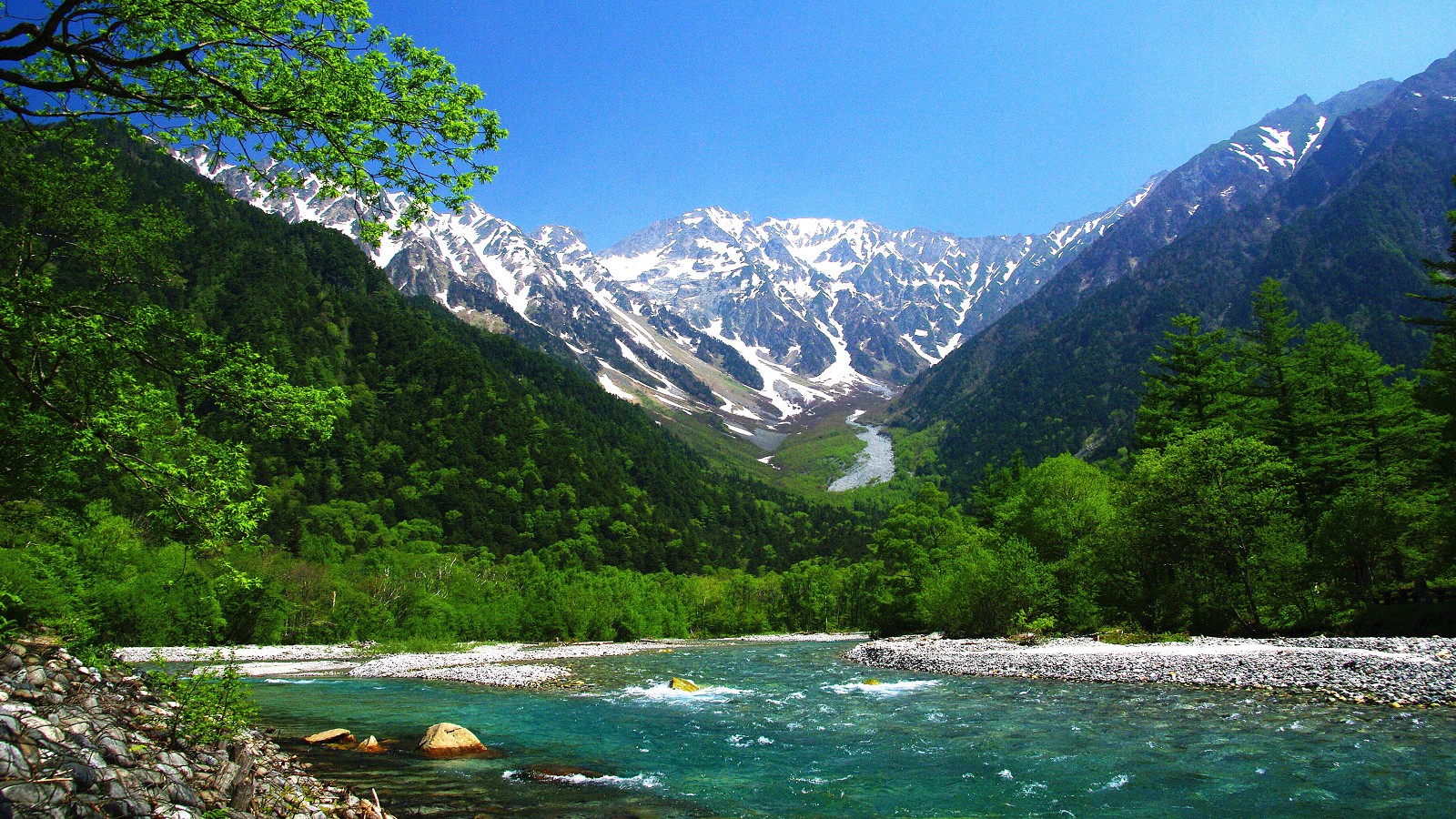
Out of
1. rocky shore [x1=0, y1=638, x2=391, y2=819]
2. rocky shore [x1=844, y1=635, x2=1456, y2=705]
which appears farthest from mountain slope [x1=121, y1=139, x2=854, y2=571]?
rocky shore [x1=0, y1=638, x2=391, y2=819]

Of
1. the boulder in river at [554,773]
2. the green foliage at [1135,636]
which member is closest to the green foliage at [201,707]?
the boulder in river at [554,773]

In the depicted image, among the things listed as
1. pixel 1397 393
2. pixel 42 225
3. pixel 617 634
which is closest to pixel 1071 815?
pixel 42 225

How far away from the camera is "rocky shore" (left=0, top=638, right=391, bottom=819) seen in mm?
7055

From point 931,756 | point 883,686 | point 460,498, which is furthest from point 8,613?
point 460,498

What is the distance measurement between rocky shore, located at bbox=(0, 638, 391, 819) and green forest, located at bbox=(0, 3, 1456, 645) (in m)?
1.03

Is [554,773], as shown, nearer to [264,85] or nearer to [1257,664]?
[264,85]

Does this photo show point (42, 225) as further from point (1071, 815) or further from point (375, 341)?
point (375, 341)

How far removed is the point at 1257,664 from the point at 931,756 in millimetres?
16688

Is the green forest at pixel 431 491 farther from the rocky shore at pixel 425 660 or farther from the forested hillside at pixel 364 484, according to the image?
the rocky shore at pixel 425 660

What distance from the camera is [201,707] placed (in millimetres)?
10000

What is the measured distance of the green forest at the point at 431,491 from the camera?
9.24m

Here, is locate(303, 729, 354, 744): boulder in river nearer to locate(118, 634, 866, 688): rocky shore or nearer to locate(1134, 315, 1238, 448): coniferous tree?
locate(118, 634, 866, 688): rocky shore

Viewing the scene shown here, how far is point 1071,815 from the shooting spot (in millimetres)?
13062

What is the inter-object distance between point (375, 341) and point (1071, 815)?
19576cm
